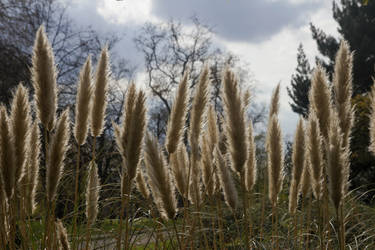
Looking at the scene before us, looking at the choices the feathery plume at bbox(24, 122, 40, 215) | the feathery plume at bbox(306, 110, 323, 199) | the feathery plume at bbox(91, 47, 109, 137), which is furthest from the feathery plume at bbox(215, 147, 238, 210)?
the feathery plume at bbox(24, 122, 40, 215)

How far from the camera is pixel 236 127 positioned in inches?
73.3

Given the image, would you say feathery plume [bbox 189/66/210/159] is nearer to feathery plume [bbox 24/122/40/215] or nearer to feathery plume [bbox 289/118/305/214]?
feathery plume [bbox 289/118/305/214]

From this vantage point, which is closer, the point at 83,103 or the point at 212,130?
the point at 83,103

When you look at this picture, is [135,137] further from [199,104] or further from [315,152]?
[315,152]

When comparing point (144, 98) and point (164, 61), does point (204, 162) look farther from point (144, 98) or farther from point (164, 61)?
point (164, 61)

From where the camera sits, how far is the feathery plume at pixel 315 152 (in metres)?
2.17

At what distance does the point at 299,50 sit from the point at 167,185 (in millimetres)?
25938

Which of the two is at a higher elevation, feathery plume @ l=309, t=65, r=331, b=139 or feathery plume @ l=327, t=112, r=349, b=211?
feathery plume @ l=309, t=65, r=331, b=139

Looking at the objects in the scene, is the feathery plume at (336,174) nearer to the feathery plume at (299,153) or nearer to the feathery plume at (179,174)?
the feathery plume at (179,174)

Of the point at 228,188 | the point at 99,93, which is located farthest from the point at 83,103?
the point at 228,188

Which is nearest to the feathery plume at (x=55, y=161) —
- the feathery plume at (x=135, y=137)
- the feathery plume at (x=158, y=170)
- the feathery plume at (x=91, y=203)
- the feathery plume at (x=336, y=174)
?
the feathery plume at (x=135, y=137)

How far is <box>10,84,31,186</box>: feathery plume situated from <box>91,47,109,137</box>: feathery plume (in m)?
0.39

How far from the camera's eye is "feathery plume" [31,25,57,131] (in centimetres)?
205

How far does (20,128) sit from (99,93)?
51 cm
